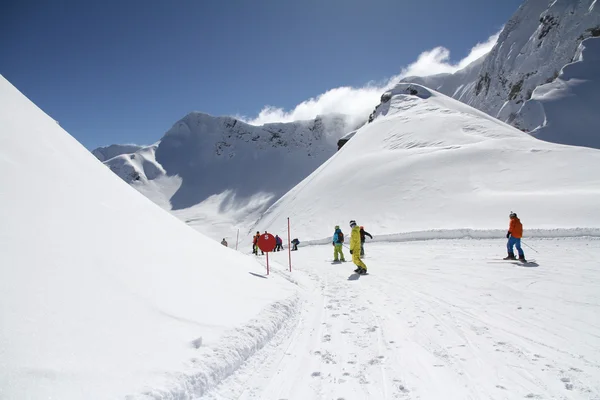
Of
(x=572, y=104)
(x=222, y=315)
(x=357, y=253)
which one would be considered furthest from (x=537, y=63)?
(x=222, y=315)

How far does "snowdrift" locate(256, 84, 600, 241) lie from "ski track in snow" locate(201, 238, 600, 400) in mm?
9921

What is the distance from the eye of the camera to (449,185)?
26.1m

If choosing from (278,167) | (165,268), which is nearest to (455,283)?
(165,268)

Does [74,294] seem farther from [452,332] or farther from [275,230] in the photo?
[275,230]

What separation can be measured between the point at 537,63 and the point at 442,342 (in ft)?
368

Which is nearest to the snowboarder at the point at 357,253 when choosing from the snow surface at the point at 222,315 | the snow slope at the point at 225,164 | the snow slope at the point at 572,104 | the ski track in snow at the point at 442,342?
the snow surface at the point at 222,315

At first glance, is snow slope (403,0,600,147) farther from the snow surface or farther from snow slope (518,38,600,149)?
the snow surface

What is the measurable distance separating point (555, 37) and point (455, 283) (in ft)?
355

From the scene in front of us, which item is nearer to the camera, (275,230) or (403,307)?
(403,307)

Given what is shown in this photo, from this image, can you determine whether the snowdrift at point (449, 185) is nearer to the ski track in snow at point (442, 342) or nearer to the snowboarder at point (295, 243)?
the snowboarder at point (295, 243)

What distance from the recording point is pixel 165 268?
17.0ft

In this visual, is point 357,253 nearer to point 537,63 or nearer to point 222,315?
point 222,315

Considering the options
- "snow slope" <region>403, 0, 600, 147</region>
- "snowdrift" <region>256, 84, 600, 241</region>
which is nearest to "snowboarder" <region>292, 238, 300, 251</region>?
"snowdrift" <region>256, 84, 600, 241</region>

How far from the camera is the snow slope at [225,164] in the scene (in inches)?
4144
